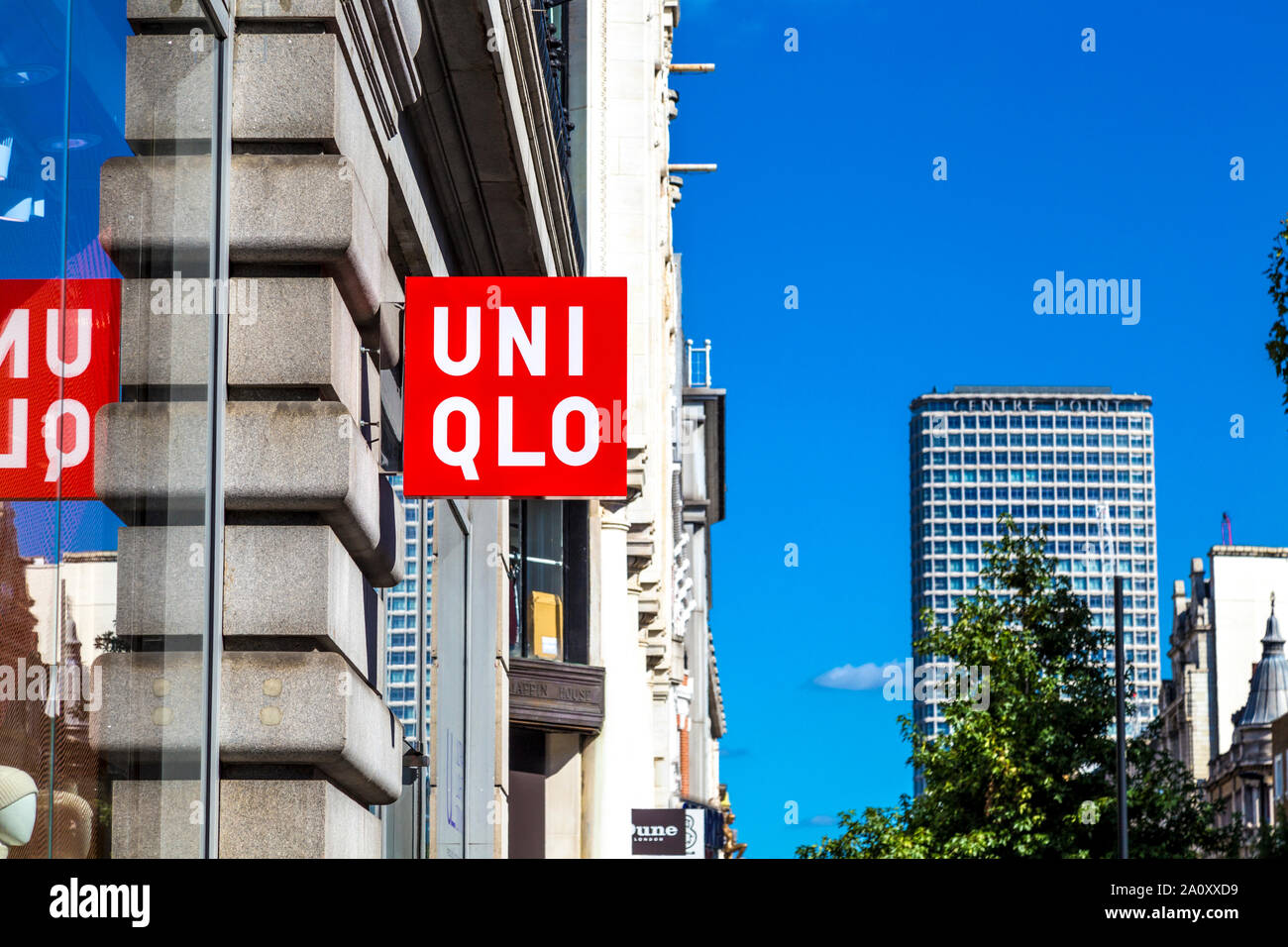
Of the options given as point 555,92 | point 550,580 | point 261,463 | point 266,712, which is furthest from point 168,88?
point 550,580

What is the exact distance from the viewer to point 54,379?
6.38 m

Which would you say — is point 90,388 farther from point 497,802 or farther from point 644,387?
point 644,387

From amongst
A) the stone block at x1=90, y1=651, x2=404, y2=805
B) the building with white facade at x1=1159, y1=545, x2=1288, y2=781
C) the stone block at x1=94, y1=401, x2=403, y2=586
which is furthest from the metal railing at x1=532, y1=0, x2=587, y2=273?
the building with white facade at x1=1159, y1=545, x2=1288, y2=781

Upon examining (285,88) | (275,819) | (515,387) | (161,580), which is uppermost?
(285,88)

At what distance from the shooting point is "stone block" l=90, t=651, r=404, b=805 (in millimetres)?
7652

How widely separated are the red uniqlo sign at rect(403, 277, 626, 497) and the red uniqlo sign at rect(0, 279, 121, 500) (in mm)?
4260

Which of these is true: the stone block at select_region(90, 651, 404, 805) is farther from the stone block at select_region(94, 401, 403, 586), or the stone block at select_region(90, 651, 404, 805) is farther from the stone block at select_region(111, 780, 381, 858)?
the stone block at select_region(94, 401, 403, 586)

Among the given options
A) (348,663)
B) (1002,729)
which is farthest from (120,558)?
(1002,729)

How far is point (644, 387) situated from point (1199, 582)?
10477 cm

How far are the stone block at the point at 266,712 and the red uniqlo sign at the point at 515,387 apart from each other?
2480 mm

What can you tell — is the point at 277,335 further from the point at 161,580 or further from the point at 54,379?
the point at 54,379

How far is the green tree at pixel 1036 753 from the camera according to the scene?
131 ft

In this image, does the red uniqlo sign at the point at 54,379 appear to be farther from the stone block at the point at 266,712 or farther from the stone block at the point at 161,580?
the stone block at the point at 266,712

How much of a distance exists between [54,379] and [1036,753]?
36.1 m
